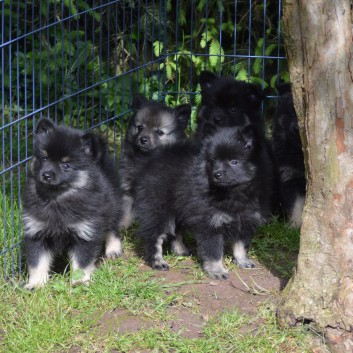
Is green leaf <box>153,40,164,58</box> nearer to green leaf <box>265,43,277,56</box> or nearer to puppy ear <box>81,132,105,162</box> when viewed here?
green leaf <box>265,43,277,56</box>

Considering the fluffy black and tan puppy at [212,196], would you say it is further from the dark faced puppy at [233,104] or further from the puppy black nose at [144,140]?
the dark faced puppy at [233,104]

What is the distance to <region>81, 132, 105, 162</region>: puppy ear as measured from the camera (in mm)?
5531

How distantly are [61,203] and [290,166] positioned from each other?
234 cm

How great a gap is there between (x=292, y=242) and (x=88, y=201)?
6.26ft

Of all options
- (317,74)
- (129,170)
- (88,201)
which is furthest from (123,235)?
(317,74)

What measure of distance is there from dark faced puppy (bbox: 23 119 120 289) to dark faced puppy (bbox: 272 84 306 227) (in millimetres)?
1968

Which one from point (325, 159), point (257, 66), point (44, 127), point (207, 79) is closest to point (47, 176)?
point (44, 127)

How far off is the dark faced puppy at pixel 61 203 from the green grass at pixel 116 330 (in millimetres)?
203

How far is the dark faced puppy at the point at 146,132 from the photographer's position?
21.8ft

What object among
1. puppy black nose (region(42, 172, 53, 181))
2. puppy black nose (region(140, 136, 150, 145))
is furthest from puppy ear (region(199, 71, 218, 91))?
puppy black nose (region(42, 172, 53, 181))

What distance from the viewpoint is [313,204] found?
4645 mm

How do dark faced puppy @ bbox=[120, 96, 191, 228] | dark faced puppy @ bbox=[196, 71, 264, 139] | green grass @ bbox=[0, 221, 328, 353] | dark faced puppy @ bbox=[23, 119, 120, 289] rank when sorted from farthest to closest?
dark faced puppy @ bbox=[196, 71, 264, 139] → dark faced puppy @ bbox=[120, 96, 191, 228] → dark faced puppy @ bbox=[23, 119, 120, 289] → green grass @ bbox=[0, 221, 328, 353]

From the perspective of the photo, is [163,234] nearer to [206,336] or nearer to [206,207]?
[206,207]

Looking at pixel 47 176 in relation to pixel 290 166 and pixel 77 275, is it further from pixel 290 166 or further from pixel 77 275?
pixel 290 166
